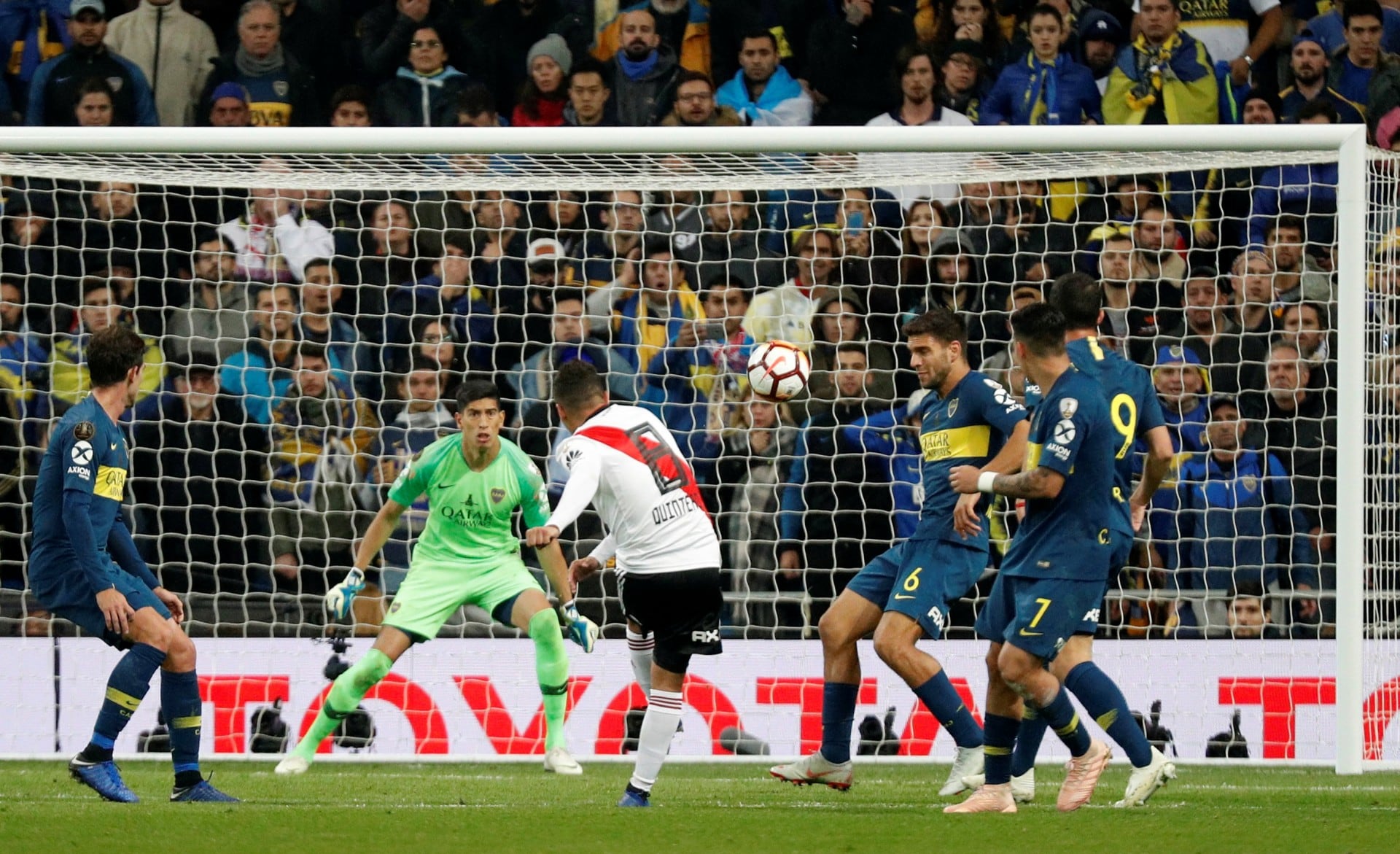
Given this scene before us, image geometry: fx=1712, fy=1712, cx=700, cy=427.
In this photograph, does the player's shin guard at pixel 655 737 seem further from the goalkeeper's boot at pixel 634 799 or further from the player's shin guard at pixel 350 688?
the player's shin guard at pixel 350 688

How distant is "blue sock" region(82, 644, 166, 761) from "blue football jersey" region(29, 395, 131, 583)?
0.37 meters

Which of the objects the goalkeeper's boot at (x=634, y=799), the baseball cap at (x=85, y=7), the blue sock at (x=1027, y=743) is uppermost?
the baseball cap at (x=85, y=7)

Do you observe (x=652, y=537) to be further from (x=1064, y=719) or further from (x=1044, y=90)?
(x=1044, y=90)

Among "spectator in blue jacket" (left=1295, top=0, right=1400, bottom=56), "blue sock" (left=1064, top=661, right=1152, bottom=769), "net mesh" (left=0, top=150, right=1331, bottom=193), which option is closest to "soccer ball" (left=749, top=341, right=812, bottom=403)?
"net mesh" (left=0, top=150, right=1331, bottom=193)

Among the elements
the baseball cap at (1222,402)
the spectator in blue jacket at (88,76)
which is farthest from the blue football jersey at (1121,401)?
the spectator in blue jacket at (88,76)

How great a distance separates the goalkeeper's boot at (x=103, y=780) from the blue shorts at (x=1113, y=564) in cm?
379

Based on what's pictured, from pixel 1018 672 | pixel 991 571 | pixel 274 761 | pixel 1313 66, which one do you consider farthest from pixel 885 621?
pixel 1313 66

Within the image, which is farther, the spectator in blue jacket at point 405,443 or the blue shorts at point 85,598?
the spectator in blue jacket at point 405,443

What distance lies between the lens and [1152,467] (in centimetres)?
706

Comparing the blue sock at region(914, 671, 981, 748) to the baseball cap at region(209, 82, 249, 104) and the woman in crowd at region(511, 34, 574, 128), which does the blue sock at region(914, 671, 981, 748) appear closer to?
the woman in crowd at region(511, 34, 574, 128)

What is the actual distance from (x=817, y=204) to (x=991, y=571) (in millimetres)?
2727

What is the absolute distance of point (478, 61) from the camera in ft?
40.3

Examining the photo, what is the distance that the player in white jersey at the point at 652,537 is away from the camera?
663cm

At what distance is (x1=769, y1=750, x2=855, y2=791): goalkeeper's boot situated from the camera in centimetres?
718
